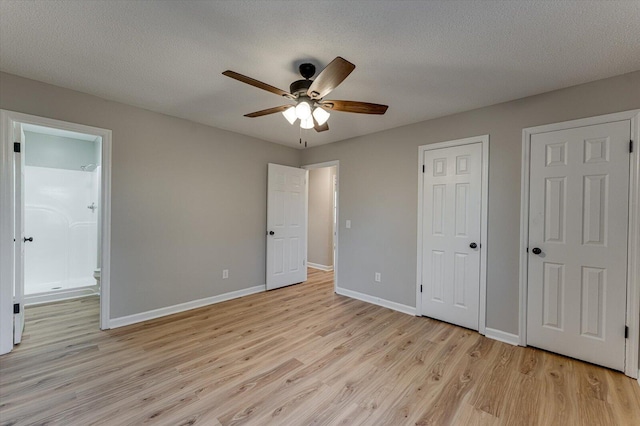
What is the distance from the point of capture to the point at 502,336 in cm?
271

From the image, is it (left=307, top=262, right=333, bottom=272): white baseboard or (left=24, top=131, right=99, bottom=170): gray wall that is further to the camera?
(left=307, top=262, right=333, bottom=272): white baseboard

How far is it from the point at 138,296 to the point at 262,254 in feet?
5.64

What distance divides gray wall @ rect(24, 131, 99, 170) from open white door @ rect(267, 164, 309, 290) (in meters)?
2.95

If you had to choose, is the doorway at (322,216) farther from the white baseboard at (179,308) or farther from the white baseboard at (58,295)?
the white baseboard at (58,295)

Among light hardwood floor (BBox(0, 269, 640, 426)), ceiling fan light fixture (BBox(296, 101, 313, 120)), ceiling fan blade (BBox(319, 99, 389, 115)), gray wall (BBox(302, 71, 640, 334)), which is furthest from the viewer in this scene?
gray wall (BBox(302, 71, 640, 334))

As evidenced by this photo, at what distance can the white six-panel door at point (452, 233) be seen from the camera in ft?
9.56

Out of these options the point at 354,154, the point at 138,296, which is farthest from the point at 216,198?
the point at 354,154

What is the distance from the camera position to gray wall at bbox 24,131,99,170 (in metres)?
3.84

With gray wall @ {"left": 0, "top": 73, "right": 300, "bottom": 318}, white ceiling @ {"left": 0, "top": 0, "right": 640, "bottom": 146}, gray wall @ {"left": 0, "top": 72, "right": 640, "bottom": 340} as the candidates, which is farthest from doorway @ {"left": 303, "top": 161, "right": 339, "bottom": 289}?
white ceiling @ {"left": 0, "top": 0, "right": 640, "bottom": 146}

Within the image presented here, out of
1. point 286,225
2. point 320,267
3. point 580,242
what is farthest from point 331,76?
point 320,267

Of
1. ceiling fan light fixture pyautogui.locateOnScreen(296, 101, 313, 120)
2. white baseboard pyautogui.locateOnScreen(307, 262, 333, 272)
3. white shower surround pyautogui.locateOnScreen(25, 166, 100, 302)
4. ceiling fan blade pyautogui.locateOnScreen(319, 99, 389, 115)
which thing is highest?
ceiling fan blade pyautogui.locateOnScreen(319, 99, 389, 115)

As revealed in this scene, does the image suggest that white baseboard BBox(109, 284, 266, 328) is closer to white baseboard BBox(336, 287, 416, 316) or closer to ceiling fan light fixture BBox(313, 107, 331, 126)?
white baseboard BBox(336, 287, 416, 316)

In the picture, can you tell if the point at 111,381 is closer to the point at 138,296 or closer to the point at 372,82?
the point at 138,296

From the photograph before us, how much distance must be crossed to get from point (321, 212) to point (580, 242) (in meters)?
4.38
